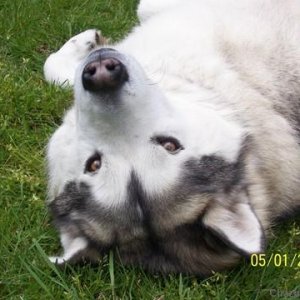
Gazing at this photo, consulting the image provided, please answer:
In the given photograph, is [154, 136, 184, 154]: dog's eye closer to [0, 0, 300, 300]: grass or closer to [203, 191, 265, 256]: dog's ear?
[203, 191, 265, 256]: dog's ear

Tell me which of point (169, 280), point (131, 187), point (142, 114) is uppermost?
point (142, 114)

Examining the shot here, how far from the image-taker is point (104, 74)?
119 inches

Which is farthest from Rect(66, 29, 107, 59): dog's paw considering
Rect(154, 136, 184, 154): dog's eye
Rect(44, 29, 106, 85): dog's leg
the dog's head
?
Rect(154, 136, 184, 154): dog's eye

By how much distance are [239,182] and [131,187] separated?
1.89ft

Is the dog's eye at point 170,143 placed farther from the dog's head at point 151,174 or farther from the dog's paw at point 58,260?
the dog's paw at point 58,260

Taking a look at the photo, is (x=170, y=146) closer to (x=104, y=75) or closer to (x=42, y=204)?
(x=104, y=75)

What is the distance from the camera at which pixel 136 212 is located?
9.99ft

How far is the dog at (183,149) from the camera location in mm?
3047

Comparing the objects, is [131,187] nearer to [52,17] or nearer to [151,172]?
[151,172]

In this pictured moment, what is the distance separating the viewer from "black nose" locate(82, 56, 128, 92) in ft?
9.89

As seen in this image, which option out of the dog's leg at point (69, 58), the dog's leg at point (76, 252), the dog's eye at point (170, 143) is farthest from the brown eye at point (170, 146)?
the dog's leg at point (69, 58)

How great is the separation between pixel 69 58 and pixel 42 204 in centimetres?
118

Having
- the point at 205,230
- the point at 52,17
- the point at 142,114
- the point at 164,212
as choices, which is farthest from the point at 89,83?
the point at 52,17
